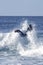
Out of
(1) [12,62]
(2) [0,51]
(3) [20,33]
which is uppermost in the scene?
(3) [20,33]

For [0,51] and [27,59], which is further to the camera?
[0,51]

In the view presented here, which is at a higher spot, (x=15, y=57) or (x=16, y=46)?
(x=16, y=46)

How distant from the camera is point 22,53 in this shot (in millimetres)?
12734

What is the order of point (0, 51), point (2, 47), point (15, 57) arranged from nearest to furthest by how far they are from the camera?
point (15, 57)
point (0, 51)
point (2, 47)

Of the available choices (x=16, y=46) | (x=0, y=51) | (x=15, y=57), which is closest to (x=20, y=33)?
(x=16, y=46)

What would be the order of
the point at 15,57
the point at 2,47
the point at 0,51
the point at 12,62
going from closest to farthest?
the point at 12,62
the point at 15,57
the point at 0,51
the point at 2,47

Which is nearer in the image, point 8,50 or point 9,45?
point 8,50

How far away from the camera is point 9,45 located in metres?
15.0

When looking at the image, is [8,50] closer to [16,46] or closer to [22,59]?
[16,46]

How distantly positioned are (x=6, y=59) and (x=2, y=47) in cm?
278

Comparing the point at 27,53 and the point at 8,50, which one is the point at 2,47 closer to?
the point at 8,50

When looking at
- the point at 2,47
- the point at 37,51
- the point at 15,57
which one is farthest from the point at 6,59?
the point at 2,47

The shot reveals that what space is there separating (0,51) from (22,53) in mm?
1318

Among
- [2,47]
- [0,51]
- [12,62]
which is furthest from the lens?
[2,47]
